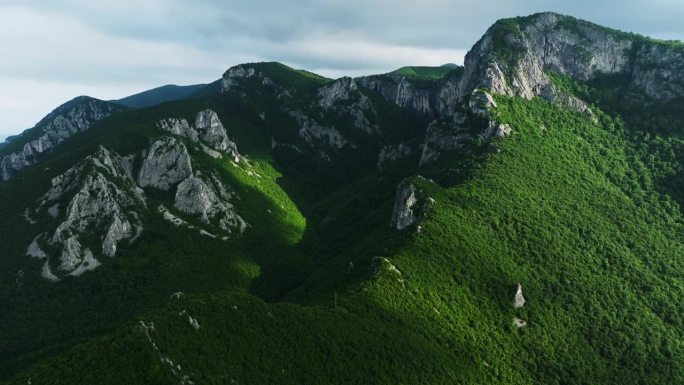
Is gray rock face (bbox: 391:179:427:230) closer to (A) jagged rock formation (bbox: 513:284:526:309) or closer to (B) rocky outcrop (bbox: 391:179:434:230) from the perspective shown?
(B) rocky outcrop (bbox: 391:179:434:230)

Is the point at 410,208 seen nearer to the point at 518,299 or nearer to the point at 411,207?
the point at 411,207

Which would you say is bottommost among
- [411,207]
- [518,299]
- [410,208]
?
[518,299]

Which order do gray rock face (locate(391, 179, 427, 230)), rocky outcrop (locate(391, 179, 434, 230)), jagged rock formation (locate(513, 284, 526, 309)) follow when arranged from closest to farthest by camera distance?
jagged rock formation (locate(513, 284, 526, 309))
rocky outcrop (locate(391, 179, 434, 230))
gray rock face (locate(391, 179, 427, 230))

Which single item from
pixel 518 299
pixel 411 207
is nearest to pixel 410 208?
pixel 411 207

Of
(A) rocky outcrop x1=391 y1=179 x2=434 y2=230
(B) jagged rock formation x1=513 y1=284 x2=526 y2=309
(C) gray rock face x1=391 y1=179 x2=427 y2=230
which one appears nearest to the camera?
(B) jagged rock formation x1=513 y1=284 x2=526 y2=309

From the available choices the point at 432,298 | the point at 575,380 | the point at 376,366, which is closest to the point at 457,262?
the point at 432,298

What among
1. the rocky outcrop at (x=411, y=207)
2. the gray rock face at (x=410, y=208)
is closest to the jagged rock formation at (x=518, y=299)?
the rocky outcrop at (x=411, y=207)

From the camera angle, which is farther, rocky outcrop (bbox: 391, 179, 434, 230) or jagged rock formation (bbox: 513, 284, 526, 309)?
rocky outcrop (bbox: 391, 179, 434, 230)

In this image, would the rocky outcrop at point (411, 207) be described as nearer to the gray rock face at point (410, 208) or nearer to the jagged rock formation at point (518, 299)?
the gray rock face at point (410, 208)

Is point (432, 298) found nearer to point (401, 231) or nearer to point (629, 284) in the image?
point (401, 231)

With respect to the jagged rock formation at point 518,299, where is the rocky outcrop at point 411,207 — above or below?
above

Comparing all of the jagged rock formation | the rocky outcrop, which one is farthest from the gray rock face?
the jagged rock formation
